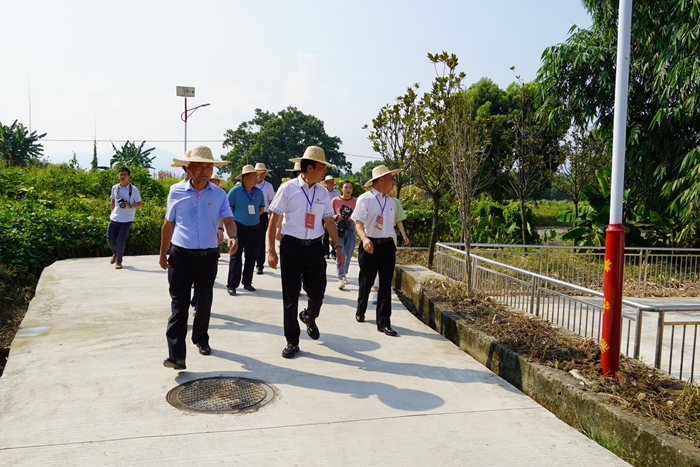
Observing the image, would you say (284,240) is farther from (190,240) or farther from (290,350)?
(290,350)

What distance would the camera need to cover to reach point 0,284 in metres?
7.81

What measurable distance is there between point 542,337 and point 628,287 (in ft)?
18.8

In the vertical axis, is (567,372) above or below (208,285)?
below

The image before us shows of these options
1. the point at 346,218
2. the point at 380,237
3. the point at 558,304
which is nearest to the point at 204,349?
the point at 380,237

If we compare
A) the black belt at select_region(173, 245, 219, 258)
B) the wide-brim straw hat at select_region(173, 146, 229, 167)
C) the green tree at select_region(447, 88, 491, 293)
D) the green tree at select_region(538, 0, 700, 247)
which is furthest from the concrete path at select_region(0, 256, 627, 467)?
the green tree at select_region(538, 0, 700, 247)

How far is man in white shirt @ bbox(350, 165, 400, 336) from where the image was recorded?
20.6ft

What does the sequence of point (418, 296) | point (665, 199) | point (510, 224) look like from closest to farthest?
point (418, 296) → point (665, 199) → point (510, 224)

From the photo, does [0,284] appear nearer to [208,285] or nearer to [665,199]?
[208,285]

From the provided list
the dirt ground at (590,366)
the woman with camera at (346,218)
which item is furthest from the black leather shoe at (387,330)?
the woman with camera at (346,218)

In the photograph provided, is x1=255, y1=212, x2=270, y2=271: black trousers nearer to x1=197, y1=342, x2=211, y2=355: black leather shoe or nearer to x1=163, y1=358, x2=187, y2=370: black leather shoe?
x1=197, y1=342, x2=211, y2=355: black leather shoe

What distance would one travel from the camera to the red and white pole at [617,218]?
4.00 metres

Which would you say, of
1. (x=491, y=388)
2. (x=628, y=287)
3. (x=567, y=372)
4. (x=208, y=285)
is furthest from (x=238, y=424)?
(x=628, y=287)

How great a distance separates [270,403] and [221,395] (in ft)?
1.34

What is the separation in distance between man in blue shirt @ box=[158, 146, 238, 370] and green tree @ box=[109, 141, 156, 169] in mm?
20793
